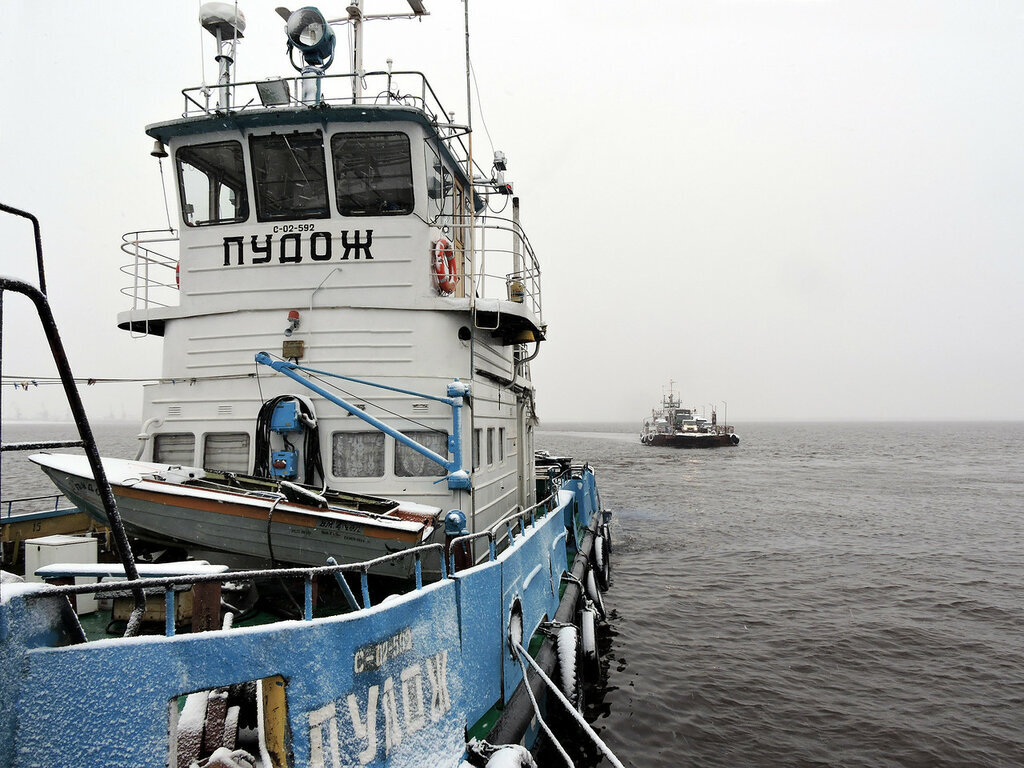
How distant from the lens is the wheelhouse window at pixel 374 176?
8141mm

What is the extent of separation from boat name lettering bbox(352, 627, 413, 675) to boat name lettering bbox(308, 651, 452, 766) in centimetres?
13

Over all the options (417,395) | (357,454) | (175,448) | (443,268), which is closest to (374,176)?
(443,268)

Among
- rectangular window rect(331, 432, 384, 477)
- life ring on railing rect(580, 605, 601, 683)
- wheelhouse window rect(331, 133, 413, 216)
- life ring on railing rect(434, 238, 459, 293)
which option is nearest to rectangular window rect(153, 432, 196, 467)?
rectangular window rect(331, 432, 384, 477)

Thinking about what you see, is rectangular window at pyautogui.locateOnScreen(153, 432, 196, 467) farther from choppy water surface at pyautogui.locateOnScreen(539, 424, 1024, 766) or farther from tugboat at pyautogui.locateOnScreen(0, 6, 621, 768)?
choppy water surface at pyautogui.locateOnScreen(539, 424, 1024, 766)

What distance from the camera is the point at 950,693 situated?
1095 centimetres

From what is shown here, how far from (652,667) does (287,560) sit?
821cm

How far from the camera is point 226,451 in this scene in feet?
27.1

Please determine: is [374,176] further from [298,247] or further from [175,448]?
[175,448]

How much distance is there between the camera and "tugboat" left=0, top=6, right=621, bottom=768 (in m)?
4.20

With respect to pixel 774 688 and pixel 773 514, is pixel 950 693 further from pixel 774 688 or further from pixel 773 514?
pixel 773 514

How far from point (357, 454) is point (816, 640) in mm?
10607

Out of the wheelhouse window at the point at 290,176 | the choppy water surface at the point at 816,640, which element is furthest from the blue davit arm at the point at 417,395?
the choppy water surface at the point at 816,640

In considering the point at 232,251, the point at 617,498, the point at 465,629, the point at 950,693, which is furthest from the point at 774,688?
the point at 617,498

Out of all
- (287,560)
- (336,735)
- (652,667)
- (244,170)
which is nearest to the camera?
(336,735)
